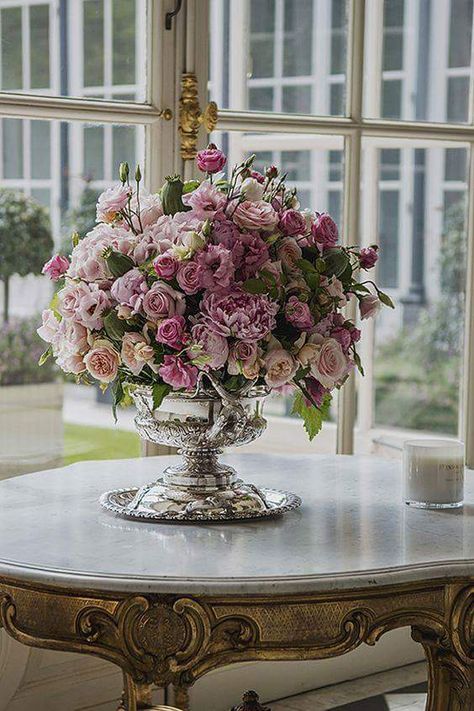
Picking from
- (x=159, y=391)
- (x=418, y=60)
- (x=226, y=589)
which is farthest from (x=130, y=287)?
(x=418, y=60)

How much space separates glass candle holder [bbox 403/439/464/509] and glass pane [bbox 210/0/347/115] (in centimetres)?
127

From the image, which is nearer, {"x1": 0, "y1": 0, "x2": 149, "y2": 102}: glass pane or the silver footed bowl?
the silver footed bowl

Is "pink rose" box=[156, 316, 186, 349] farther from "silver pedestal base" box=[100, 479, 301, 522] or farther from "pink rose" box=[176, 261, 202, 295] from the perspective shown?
"silver pedestal base" box=[100, 479, 301, 522]

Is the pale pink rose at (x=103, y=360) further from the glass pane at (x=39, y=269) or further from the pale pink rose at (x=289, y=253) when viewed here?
the glass pane at (x=39, y=269)

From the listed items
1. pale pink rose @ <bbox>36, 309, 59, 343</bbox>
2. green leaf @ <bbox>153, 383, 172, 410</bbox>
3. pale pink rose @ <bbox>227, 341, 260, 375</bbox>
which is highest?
pale pink rose @ <bbox>36, 309, 59, 343</bbox>

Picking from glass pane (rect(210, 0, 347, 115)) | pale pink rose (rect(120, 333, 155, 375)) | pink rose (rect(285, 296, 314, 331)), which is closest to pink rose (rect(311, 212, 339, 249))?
pink rose (rect(285, 296, 314, 331))

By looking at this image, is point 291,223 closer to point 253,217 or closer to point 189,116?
point 253,217

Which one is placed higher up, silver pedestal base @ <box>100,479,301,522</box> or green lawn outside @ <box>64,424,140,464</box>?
silver pedestal base @ <box>100,479,301,522</box>

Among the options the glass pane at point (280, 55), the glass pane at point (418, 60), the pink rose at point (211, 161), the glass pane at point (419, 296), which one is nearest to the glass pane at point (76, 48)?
the glass pane at point (280, 55)

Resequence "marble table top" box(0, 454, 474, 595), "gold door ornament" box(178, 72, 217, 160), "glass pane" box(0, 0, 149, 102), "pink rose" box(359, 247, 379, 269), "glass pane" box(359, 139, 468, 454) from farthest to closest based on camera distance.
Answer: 1. "glass pane" box(359, 139, 468, 454)
2. "gold door ornament" box(178, 72, 217, 160)
3. "glass pane" box(0, 0, 149, 102)
4. "pink rose" box(359, 247, 379, 269)
5. "marble table top" box(0, 454, 474, 595)

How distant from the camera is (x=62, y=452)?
2.89m

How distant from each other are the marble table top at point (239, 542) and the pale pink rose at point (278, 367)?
25 cm

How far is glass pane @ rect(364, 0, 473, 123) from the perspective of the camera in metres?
3.25

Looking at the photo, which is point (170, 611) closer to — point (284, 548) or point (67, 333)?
point (284, 548)
